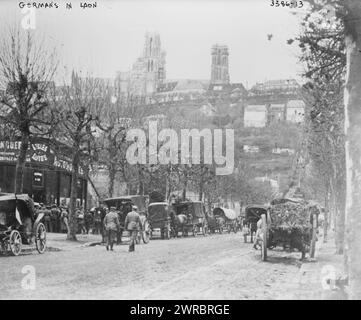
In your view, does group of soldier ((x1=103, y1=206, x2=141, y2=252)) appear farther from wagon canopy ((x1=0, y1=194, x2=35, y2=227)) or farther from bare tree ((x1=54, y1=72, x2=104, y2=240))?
bare tree ((x1=54, y1=72, x2=104, y2=240))

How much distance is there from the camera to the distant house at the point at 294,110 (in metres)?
25.5

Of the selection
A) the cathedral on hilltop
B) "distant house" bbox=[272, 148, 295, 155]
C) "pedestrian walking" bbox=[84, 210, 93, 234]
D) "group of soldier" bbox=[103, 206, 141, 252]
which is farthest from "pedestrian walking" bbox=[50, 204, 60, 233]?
"distant house" bbox=[272, 148, 295, 155]

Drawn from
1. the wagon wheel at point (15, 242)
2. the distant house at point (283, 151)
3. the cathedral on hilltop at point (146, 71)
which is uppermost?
the cathedral on hilltop at point (146, 71)

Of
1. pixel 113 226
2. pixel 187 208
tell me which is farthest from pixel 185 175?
pixel 113 226

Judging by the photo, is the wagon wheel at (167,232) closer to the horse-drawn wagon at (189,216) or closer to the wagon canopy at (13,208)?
the horse-drawn wagon at (189,216)

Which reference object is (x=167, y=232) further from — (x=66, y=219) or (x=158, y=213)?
(x=66, y=219)

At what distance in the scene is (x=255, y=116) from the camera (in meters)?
24.5

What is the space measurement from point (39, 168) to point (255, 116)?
9.82 metres

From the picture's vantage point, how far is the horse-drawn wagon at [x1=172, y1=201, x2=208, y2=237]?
30.6m

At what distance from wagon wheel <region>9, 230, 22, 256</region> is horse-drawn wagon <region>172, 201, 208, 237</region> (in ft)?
47.9

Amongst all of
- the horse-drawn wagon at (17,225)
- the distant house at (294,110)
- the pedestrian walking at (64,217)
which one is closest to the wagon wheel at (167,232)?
the pedestrian walking at (64,217)
